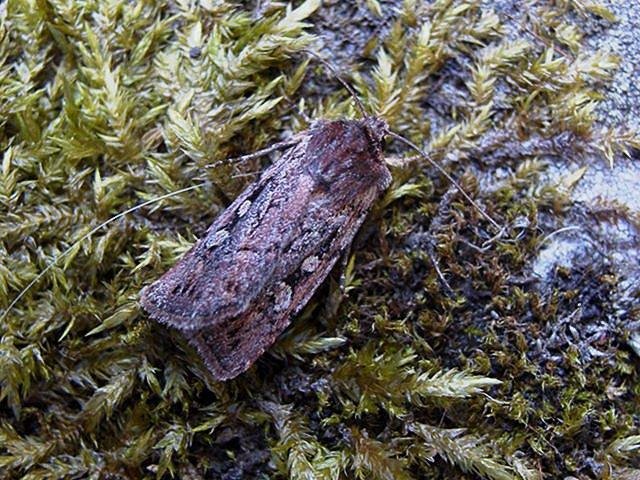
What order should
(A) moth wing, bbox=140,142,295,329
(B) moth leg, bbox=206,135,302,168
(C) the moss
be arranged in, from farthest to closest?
(B) moth leg, bbox=206,135,302,168 → (C) the moss → (A) moth wing, bbox=140,142,295,329

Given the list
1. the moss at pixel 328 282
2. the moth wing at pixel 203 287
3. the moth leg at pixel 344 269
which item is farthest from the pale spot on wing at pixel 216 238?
the moth leg at pixel 344 269

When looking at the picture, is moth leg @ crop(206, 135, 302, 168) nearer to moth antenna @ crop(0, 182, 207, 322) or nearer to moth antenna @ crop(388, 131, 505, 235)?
moth antenna @ crop(0, 182, 207, 322)

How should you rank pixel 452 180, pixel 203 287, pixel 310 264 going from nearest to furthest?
pixel 203 287
pixel 310 264
pixel 452 180

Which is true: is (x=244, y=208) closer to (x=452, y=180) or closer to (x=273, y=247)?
(x=273, y=247)

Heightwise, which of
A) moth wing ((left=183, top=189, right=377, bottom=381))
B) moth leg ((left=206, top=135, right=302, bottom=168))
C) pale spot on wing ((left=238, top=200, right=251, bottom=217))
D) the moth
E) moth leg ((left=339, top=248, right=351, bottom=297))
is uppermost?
moth leg ((left=206, top=135, right=302, bottom=168))

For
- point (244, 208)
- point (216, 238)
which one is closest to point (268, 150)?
point (244, 208)

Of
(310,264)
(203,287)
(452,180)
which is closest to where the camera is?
(203,287)

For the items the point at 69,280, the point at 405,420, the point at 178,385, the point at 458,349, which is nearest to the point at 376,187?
the point at 458,349

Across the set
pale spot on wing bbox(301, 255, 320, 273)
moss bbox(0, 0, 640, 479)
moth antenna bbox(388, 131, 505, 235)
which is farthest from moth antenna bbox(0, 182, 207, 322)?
moth antenna bbox(388, 131, 505, 235)
